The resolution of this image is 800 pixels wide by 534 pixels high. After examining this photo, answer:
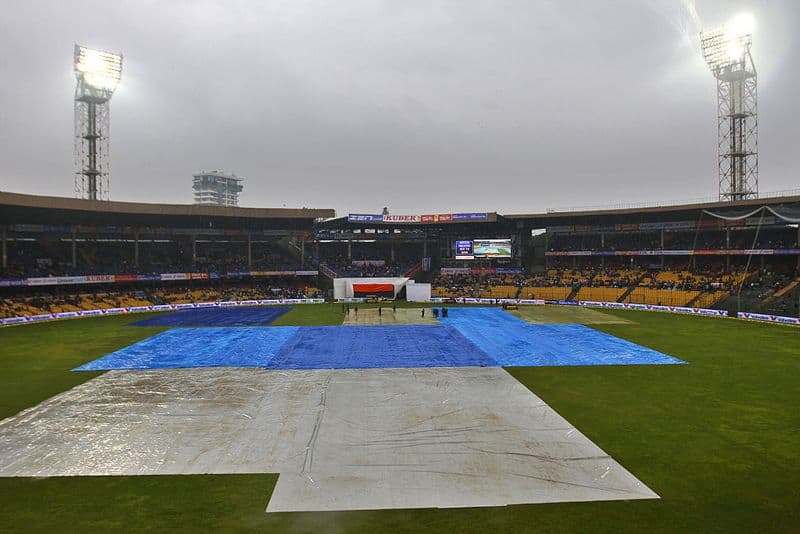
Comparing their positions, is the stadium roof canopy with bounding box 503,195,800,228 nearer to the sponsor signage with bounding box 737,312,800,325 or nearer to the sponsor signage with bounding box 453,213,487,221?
the sponsor signage with bounding box 453,213,487,221

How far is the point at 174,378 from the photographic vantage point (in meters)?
24.3

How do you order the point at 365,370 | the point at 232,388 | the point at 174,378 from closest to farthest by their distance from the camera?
the point at 232,388, the point at 174,378, the point at 365,370

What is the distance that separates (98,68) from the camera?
224 ft

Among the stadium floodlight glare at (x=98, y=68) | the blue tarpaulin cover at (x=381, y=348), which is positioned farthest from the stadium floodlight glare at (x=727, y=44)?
the stadium floodlight glare at (x=98, y=68)

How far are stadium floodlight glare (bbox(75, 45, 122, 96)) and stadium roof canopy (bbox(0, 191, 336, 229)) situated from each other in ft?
70.0

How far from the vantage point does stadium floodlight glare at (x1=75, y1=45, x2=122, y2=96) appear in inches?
2643

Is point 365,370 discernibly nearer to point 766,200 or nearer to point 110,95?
point 766,200

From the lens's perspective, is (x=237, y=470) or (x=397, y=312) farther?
(x=397, y=312)

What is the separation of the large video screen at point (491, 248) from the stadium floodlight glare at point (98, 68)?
5951 cm

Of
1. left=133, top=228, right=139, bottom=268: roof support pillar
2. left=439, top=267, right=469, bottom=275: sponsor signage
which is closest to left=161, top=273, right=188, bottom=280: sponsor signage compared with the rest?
left=133, top=228, right=139, bottom=268: roof support pillar

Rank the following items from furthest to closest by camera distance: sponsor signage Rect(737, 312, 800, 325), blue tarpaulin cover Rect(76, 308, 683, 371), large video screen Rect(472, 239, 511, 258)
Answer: large video screen Rect(472, 239, 511, 258) < sponsor signage Rect(737, 312, 800, 325) < blue tarpaulin cover Rect(76, 308, 683, 371)

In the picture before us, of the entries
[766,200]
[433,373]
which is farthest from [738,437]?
[766,200]

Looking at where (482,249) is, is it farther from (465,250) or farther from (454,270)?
(454,270)

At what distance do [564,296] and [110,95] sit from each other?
240ft
